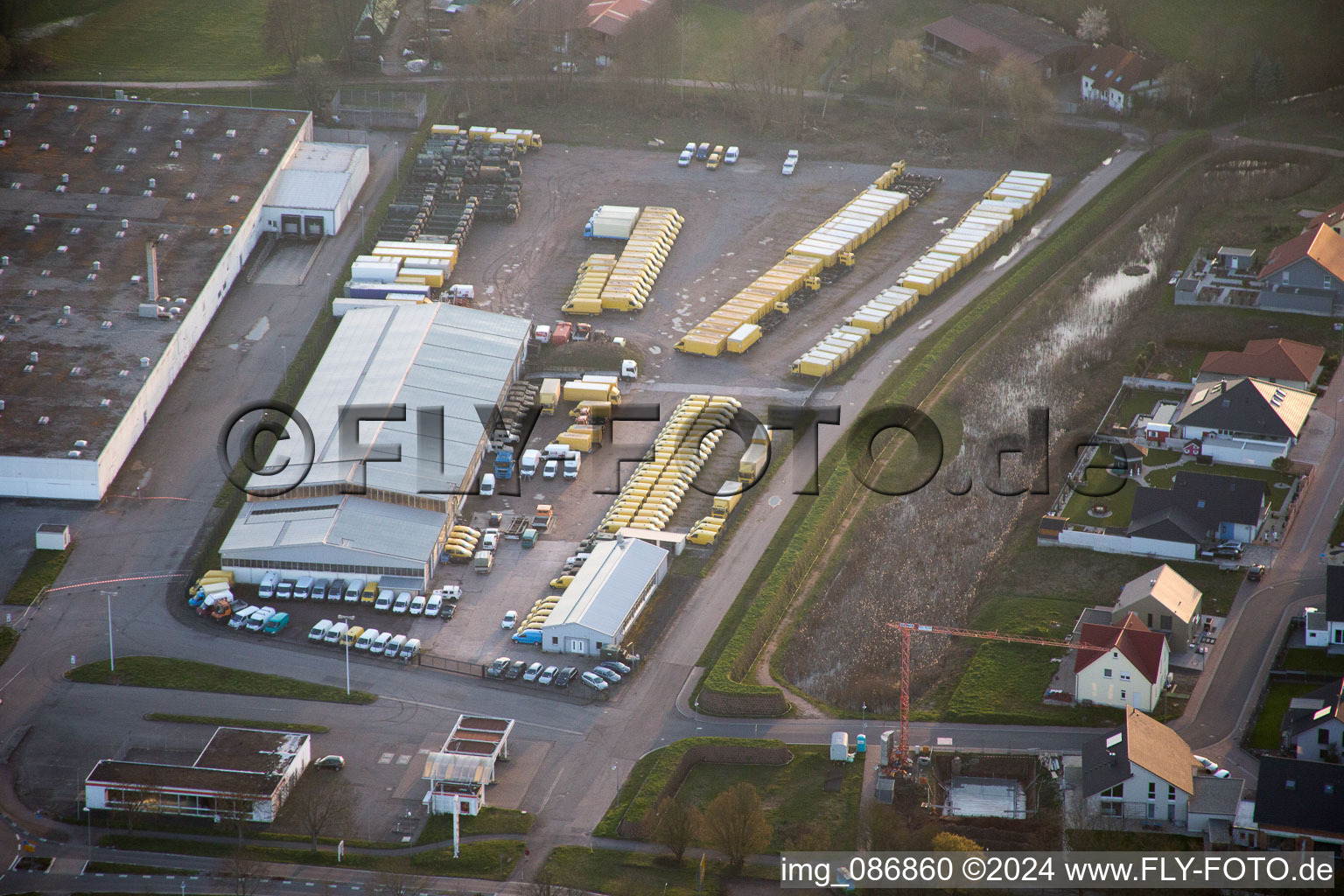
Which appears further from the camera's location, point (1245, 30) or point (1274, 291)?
point (1245, 30)

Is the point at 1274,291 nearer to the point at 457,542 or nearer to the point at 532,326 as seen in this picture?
the point at 532,326

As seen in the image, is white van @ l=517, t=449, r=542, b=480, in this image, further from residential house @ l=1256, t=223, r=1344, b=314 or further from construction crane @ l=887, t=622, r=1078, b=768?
residential house @ l=1256, t=223, r=1344, b=314

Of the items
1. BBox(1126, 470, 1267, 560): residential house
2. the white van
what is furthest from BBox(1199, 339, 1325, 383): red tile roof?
the white van

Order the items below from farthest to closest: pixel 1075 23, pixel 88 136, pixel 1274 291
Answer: pixel 1075 23
pixel 88 136
pixel 1274 291

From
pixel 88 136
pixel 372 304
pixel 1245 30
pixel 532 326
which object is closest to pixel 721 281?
pixel 532 326

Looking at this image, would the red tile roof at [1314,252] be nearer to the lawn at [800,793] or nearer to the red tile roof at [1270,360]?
the red tile roof at [1270,360]

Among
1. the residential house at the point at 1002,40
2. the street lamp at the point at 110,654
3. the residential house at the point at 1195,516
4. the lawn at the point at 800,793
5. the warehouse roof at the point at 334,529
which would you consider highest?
the residential house at the point at 1002,40

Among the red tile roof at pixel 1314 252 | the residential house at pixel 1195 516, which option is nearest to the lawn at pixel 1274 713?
the residential house at pixel 1195 516
